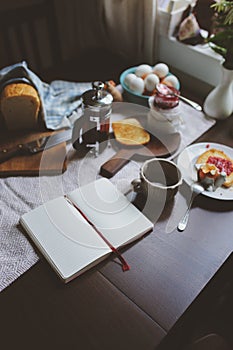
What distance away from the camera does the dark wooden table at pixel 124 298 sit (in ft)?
1.76

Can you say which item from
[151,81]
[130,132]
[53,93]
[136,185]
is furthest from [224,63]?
[53,93]

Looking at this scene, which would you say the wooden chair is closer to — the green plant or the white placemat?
the white placemat

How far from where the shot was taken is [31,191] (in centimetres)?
78

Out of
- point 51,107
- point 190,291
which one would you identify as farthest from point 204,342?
point 51,107

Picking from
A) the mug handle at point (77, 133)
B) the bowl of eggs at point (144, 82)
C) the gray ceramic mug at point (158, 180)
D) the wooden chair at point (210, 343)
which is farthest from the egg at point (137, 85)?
the wooden chair at point (210, 343)

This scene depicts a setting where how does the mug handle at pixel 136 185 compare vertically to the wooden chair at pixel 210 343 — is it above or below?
above

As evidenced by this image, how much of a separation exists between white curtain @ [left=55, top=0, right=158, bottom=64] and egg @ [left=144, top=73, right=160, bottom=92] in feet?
1.15

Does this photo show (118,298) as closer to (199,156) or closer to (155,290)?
(155,290)

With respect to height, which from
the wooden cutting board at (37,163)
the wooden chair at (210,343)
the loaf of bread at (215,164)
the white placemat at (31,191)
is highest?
the loaf of bread at (215,164)

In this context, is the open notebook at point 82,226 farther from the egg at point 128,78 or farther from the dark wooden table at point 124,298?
the egg at point 128,78

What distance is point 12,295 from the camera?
1.93 ft

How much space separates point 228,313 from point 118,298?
412 millimetres

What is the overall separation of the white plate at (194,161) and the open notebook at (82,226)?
0.57ft

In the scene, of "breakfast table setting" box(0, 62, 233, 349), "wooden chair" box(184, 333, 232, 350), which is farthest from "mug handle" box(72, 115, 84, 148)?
"wooden chair" box(184, 333, 232, 350)
